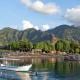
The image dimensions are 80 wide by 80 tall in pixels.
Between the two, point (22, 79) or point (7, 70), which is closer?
point (22, 79)

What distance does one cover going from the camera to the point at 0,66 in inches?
4235

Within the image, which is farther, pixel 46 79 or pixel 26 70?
pixel 26 70

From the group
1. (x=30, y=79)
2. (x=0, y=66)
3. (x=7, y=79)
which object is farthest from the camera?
(x=0, y=66)

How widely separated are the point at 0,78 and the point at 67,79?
17.2m

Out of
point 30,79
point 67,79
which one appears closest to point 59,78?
point 67,79

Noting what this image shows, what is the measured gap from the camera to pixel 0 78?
75812 millimetres

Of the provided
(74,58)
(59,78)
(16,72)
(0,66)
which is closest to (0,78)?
(59,78)

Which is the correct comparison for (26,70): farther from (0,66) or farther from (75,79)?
(75,79)

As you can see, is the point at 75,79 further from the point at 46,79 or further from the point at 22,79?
the point at 22,79

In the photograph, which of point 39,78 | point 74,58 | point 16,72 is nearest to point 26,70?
point 16,72

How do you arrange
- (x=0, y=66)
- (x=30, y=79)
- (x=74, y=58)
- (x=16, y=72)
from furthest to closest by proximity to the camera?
(x=74, y=58) → (x=0, y=66) → (x=16, y=72) → (x=30, y=79)

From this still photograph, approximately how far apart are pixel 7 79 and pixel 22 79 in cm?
575

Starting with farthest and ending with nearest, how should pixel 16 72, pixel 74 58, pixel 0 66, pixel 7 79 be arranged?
pixel 74 58, pixel 0 66, pixel 16 72, pixel 7 79

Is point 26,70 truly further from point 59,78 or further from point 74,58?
point 74,58
